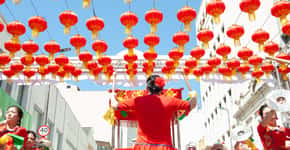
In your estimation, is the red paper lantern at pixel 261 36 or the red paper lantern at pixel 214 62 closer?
the red paper lantern at pixel 261 36

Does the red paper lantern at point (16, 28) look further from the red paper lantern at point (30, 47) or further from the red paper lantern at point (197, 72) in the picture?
the red paper lantern at point (197, 72)

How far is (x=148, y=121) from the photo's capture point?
342 cm

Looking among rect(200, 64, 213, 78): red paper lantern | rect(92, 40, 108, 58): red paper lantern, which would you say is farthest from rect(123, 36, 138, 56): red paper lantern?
rect(200, 64, 213, 78): red paper lantern

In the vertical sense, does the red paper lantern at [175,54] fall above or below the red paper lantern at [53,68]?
above

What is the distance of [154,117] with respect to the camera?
11.2ft

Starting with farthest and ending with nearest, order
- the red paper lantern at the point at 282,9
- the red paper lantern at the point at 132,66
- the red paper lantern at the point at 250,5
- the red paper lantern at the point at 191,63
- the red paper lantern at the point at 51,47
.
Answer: the red paper lantern at the point at 132,66
the red paper lantern at the point at 191,63
the red paper lantern at the point at 51,47
the red paper lantern at the point at 282,9
the red paper lantern at the point at 250,5

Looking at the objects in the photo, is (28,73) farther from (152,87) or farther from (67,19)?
(152,87)

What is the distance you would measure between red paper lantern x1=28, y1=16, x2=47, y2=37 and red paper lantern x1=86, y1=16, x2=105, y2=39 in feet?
3.36

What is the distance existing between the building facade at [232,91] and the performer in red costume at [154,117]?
3934 millimetres

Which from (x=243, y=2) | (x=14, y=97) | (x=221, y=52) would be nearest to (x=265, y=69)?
(x=221, y=52)

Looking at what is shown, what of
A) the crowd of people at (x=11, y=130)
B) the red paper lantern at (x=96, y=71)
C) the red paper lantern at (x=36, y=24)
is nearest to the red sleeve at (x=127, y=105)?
the crowd of people at (x=11, y=130)

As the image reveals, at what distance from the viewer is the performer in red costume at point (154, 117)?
335 cm

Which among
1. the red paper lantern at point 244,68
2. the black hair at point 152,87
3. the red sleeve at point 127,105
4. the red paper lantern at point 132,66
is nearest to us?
the red sleeve at point 127,105

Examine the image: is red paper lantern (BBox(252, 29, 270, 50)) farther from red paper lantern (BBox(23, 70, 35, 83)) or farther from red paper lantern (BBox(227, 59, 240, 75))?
red paper lantern (BBox(23, 70, 35, 83))
